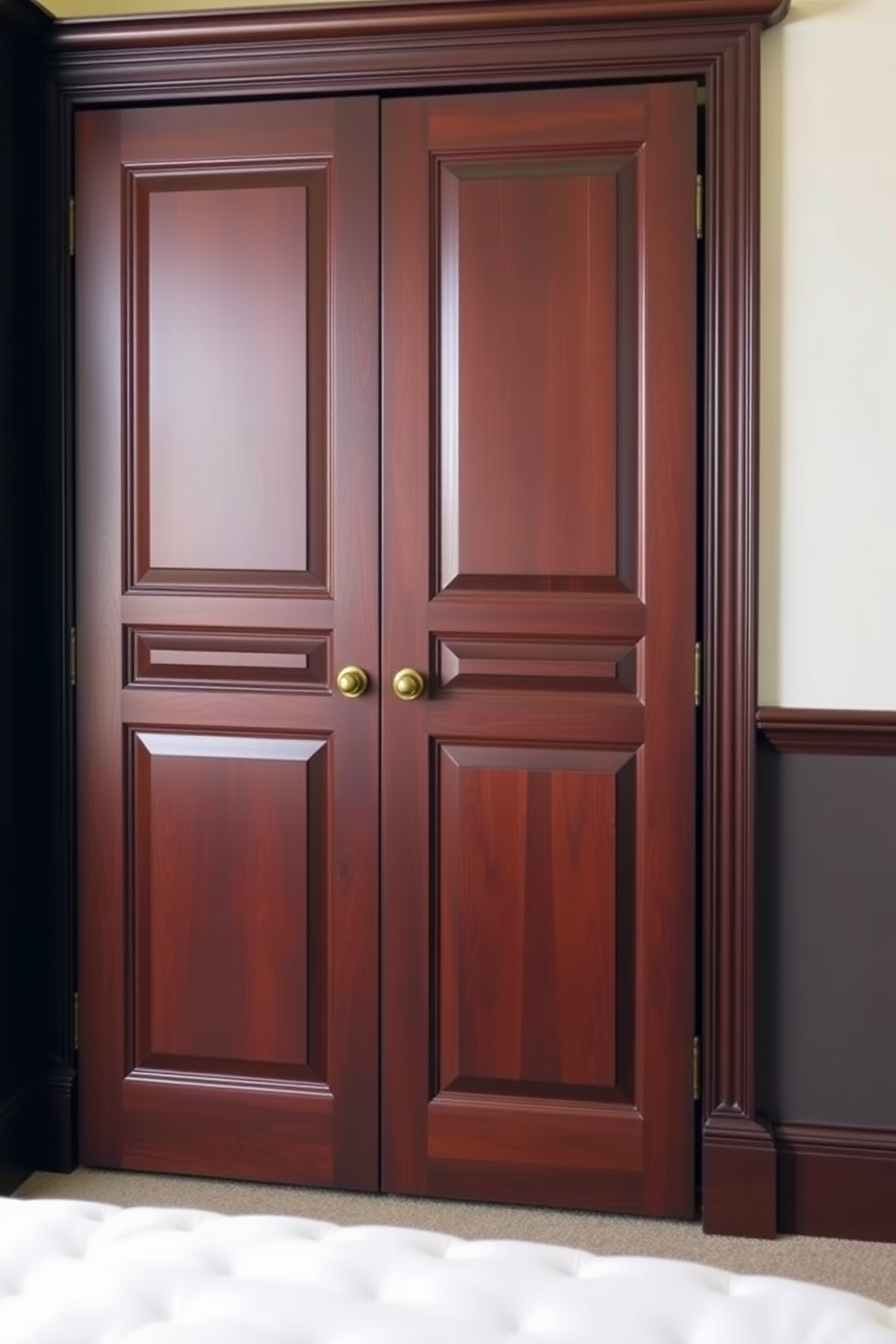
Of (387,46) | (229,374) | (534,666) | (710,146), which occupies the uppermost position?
(387,46)

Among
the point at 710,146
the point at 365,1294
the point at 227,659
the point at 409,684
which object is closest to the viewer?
Result: the point at 365,1294

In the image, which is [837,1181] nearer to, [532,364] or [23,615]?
[532,364]

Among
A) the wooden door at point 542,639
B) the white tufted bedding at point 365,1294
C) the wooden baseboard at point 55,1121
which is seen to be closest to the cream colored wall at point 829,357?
the wooden door at point 542,639

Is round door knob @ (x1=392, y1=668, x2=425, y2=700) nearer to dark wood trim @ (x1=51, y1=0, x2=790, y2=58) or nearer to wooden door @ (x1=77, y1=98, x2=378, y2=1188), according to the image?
wooden door @ (x1=77, y1=98, x2=378, y2=1188)

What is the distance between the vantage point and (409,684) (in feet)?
8.32

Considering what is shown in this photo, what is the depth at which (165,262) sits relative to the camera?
2619mm

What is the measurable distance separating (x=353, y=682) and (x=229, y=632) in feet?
0.86

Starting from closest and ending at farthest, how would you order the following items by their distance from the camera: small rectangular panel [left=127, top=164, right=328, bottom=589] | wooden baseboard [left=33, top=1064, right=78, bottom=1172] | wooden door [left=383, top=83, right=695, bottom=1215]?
wooden door [left=383, top=83, right=695, bottom=1215], small rectangular panel [left=127, top=164, right=328, bottom=589], wooden baseboard [left=33, top=1064, right=78, bottom=1172]

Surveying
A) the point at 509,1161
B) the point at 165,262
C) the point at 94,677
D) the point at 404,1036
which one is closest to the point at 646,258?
the point at 165,262

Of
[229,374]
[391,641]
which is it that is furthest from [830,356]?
[229,374]

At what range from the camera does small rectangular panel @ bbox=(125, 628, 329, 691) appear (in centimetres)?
262

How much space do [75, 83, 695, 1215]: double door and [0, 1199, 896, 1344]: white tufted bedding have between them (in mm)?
1100

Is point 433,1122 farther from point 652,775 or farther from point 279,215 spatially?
point 279,215

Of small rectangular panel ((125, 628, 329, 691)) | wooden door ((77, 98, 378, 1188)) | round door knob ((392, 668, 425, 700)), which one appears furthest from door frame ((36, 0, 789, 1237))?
small rectangular panel ((125, 628, 329, 691))
